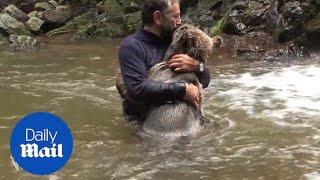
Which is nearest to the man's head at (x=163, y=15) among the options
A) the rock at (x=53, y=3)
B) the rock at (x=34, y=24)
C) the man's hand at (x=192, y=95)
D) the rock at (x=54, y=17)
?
the man's hand at (x=192, y=95)

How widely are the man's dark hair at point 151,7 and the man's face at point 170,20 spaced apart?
41 millimetres

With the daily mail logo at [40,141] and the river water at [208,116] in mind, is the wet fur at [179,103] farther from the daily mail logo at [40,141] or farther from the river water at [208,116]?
the daily mail logo at [40,141]

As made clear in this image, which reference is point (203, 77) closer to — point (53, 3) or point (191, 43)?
point (191, 43)

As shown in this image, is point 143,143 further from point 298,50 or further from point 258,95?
point 298,50

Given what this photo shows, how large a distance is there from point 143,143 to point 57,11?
1529 centimetres

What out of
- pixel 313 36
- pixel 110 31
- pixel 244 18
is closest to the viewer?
pixel 313 36

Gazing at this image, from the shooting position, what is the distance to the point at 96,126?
643 cm

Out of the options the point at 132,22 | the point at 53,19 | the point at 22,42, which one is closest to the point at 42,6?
the point at 53,19

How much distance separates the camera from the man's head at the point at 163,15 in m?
5.48

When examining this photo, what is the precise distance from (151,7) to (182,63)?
2.18ft

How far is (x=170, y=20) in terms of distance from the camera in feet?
18.1

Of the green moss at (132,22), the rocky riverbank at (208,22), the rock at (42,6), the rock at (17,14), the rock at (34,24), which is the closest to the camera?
the rocky riverbank at (208,22)

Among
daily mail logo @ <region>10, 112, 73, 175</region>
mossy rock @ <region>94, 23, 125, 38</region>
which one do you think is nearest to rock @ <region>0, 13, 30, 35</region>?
mossy rock @ <region>94, 23, 125, 38</region>

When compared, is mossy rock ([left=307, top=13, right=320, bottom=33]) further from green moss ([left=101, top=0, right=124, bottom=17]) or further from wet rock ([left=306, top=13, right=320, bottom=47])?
green moss ([left=101, top=0, right=124, bottom=17])
